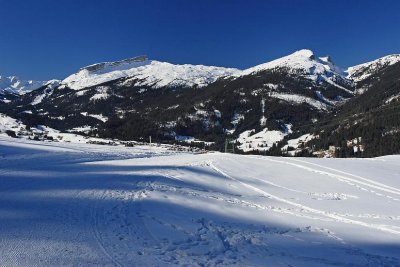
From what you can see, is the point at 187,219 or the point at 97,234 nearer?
the point at 97,234

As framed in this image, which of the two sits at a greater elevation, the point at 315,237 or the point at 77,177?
the point at 77,177

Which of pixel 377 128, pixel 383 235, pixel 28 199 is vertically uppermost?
pixel 377 128

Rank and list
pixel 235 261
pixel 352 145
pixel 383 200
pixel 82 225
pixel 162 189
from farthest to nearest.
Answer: pixel 352 145
pixel 383 200
pixel 162 189
pixel 82 225
pixel 235 261

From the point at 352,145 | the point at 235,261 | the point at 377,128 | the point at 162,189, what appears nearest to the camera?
the point at 235,261

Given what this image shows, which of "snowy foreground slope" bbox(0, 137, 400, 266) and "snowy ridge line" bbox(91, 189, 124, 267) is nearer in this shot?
"snowy ridge line" bbox(91, 189, 124, 267)

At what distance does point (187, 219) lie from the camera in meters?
16.5

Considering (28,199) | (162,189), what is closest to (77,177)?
(162,189)

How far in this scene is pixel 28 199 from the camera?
1619cm

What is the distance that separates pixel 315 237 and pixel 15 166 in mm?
17578

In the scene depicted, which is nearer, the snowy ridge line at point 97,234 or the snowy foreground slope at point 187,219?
the snowy ridge line at point 97,234

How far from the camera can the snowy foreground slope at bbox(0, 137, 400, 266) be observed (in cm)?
1198

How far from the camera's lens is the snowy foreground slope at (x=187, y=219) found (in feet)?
39.3

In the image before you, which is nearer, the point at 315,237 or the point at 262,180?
the point at 315,237

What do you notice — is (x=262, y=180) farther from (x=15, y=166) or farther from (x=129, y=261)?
(x=129, y=261)
